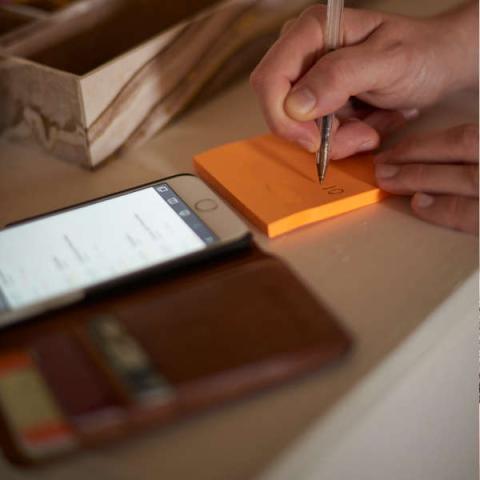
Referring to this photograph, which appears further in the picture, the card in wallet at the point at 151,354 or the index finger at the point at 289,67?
the index finger at the point at 289,67

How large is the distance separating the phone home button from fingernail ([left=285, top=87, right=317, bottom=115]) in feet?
0.26

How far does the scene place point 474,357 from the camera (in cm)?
38

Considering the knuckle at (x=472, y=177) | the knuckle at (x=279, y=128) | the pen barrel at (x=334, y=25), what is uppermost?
the pen barrel at (x=334, y=25)

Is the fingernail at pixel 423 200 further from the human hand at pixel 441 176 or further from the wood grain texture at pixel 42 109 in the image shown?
the wood grain texture at pixel 42 109

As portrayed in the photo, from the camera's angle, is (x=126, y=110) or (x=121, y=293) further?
(x=126, y=110)

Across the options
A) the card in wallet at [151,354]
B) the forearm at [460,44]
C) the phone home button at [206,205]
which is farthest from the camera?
the forearm at [460,44]

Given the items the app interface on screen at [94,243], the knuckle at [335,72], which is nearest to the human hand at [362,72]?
the knuckle at [335,72]

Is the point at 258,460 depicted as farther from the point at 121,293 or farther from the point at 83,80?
the point at 83,80

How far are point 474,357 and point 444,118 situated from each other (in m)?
0.20

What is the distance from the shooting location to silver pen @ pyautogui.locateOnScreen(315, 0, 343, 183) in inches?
16.3

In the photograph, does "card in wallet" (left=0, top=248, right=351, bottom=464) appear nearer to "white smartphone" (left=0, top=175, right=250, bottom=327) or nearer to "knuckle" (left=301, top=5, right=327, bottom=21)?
"white smartphone" (left=0, top=175, right=250, bottom=327)

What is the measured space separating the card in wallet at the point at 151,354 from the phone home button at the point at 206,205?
59 millimetres

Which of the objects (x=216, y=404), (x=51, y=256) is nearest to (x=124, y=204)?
Answer: (x=51, y=256)

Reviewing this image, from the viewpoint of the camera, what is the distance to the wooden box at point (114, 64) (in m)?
0.44
